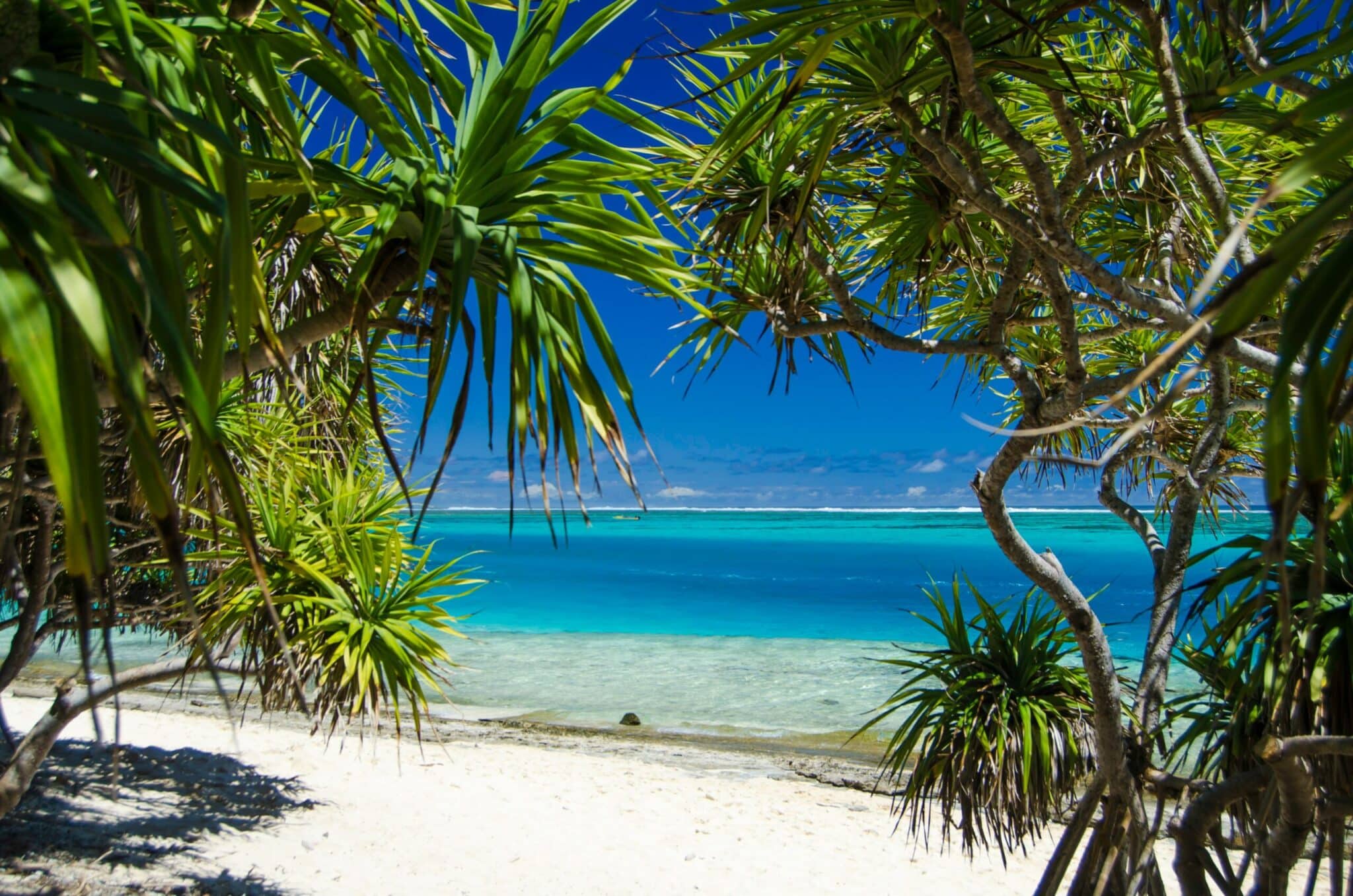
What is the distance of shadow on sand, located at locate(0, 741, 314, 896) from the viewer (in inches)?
155

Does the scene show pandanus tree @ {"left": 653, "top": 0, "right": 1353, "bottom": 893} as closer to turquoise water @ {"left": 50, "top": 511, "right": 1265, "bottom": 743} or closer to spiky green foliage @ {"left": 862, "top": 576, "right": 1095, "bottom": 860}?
spiky green foliage @ {"left": 862, "top": 576, "right": 1095, "bottom": 860}

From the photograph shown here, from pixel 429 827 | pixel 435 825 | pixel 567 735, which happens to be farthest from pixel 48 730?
pixel 567 735

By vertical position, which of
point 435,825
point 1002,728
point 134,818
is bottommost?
point 435,825

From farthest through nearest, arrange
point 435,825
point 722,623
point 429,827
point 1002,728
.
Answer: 1. point 722,623
2. point 435,825
3. point 429,827
4. point 1002,728

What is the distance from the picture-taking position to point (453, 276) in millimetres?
1283

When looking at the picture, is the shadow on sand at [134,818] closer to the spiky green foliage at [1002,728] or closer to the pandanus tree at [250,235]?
the pandanus tree at [250,235]

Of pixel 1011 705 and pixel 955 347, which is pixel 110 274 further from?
pixel 1011 705

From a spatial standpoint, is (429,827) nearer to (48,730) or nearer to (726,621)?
(48,730)

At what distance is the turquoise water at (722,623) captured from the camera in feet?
40.8

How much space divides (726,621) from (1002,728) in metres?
20.0

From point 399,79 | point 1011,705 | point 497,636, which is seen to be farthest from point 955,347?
point 497,636

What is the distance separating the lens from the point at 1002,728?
309 centimetres

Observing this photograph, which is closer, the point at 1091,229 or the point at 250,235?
the point at 250,235

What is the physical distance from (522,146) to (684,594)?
91.9ft
